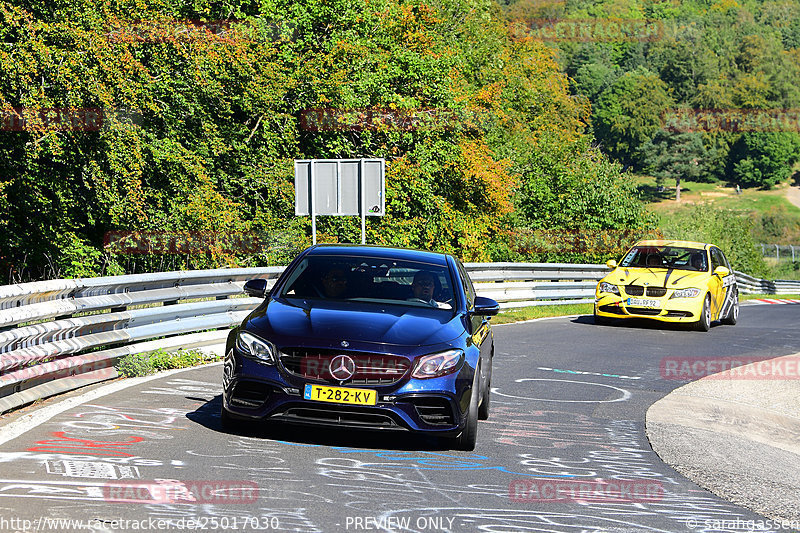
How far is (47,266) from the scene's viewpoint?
26.5 m

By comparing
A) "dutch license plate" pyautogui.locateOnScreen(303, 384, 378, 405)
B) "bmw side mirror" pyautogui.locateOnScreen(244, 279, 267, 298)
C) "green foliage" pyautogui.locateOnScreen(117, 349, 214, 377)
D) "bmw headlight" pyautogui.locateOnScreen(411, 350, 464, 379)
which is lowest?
"green foliage" pyautogui.locateOnScreen(117, 349, 214, 377)

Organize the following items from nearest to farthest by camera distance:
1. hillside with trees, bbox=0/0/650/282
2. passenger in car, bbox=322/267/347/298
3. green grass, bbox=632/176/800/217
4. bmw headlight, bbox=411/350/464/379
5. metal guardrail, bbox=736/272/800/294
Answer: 1. bmw headlight, bbox=411/350/464/379
2. passenger in car, bbox=322/267/347/298
3. hillside with trees, bbox=0/0/650/282
4. metal guardrail, bbox=736/272/800/294
5. green grass, bbox=632/176/800/217

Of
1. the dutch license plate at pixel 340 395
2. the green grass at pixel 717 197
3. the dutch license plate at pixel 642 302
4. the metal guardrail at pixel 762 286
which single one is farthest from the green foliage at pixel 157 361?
the green grass at pixel 717 197

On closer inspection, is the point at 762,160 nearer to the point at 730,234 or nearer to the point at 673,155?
the point at 673,155

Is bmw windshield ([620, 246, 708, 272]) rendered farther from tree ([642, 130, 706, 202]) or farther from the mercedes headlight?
tree ([642, 130, 706, 202])

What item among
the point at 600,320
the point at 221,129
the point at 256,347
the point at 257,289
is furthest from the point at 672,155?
the point at 256,347

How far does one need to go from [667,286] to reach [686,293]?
36 cm

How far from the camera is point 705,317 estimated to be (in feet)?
63.4

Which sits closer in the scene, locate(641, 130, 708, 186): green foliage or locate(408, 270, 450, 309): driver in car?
locate(408, 270, 450, 309): driver in car

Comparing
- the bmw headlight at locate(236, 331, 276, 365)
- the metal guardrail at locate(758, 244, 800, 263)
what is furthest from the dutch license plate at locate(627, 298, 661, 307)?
the metal guardrail at locate(758, 244, 800, 263)

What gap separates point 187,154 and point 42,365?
1860 centimetres

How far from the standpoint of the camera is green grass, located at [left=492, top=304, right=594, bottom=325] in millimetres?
20944

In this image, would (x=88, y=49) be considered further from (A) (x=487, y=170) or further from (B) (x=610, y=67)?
(B) (x=610, y=67)

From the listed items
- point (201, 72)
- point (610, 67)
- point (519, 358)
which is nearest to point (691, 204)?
point (610, 67)
